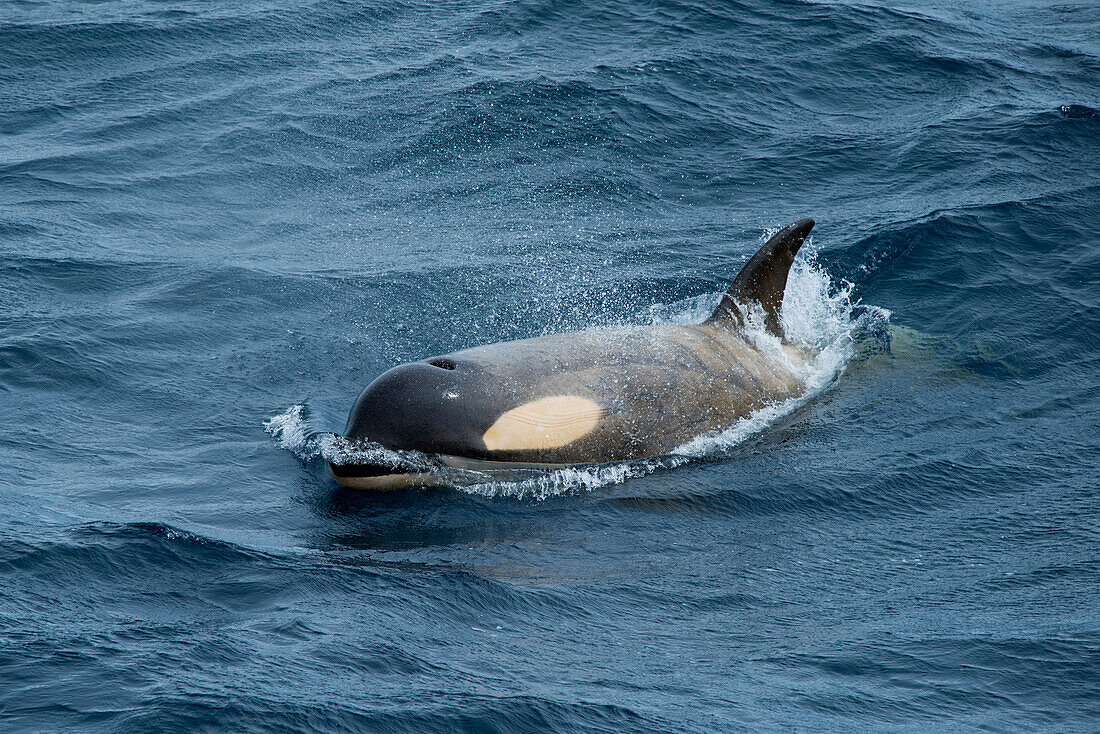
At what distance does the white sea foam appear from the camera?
876 centimetres

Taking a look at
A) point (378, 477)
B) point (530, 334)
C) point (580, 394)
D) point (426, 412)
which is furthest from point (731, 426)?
point (378, 477)

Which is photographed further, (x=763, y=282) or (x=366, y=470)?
(x=763, y=282)

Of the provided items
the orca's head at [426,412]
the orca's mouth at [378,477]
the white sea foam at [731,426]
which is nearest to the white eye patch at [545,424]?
the orca's head at [426,412]

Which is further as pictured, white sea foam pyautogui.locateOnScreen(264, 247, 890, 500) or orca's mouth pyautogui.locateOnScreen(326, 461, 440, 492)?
white sea foam pyautogui.locateOnScreen(264, 247, 890, 500)

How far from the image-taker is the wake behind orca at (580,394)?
8656 millimetres

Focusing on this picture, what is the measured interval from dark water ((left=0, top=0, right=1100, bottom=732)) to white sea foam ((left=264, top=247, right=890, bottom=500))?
86 millimetres

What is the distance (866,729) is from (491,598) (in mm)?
2489

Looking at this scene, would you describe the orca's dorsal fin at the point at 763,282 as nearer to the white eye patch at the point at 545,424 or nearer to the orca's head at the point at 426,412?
the white eye patch at the point at 545,424

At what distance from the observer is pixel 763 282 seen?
1118 cm

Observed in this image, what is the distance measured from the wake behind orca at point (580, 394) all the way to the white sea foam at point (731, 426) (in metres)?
0.07

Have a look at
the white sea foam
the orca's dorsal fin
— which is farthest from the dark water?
the orca's dorsal fin

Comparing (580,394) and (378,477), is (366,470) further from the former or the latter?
(580,394)

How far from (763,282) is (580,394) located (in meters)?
2.86

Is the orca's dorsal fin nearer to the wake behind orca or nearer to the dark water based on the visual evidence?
the wake behind orca
